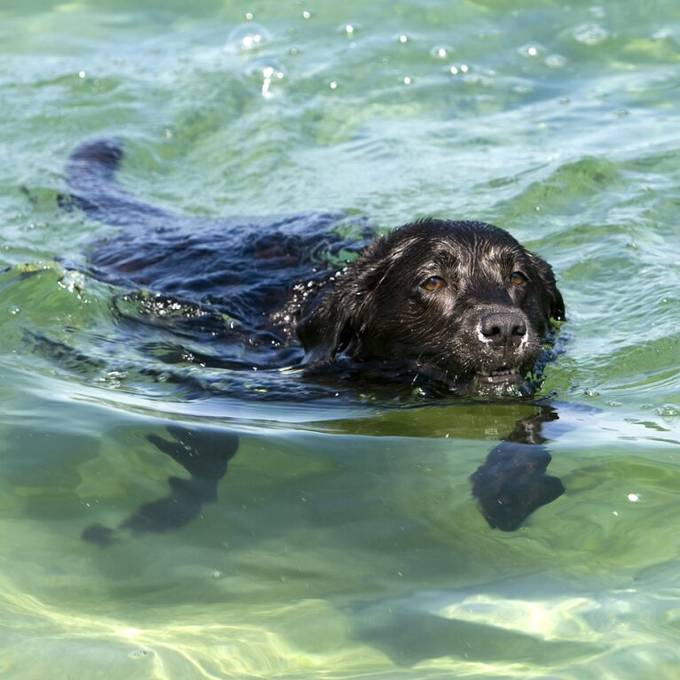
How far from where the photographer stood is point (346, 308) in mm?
5988

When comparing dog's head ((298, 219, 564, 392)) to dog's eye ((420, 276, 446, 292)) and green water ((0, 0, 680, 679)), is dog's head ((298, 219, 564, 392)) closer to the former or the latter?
dog's eye ((420, 276, 446, 292))

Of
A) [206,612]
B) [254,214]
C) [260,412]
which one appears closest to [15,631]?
[206,612]

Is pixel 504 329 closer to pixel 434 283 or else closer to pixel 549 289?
pixel 434 283

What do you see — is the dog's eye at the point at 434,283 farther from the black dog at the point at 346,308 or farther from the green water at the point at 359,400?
the green water at the point at 359,400

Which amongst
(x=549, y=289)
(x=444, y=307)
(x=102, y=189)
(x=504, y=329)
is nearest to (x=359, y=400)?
(x=444, y=307)

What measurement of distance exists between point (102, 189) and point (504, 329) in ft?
12.9

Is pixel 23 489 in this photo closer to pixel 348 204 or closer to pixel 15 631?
pixel 15 631

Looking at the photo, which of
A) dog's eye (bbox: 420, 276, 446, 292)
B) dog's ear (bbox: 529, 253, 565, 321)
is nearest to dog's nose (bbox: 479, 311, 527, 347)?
dog's eye (bbox: 420, 276, 446, 292)

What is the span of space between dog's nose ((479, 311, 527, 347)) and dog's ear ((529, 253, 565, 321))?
Result: 82 cm

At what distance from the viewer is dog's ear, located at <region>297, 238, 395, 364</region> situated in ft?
19.6

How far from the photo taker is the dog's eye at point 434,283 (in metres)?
5.67

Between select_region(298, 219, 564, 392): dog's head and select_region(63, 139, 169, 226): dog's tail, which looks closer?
select_region(298, 219, 564, 392): dog's head

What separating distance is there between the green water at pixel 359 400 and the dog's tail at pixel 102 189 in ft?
0.42

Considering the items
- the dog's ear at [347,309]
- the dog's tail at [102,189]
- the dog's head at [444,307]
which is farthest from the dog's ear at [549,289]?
the dog's tail at [102,189]
